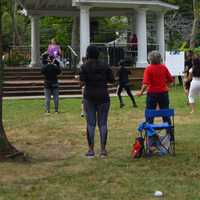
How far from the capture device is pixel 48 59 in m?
17.9

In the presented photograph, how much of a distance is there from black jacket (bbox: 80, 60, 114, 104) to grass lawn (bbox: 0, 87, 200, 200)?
3.25ft

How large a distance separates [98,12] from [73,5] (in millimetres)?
5543

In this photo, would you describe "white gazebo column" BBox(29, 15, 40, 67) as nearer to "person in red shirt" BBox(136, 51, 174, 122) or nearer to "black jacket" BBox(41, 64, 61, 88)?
"black jacket" BBox(41, 64, 61, 88)

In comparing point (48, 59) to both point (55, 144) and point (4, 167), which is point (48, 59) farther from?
point (4, 167)

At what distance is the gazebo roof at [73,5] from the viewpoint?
88.8ft

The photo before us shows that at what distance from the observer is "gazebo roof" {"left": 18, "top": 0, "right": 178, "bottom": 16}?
88.8 feet

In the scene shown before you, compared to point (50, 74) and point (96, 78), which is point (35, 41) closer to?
point (50, 74)

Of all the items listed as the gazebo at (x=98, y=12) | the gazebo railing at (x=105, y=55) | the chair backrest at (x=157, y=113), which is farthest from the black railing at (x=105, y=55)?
the chair backrest at (x=157, y=113)

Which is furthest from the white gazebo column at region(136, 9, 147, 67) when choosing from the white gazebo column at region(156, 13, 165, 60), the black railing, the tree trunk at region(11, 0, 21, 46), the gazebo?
the tree trunk at region(11, 0, 21, 46)

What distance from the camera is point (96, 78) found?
9.49 meters

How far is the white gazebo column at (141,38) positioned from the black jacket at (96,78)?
18.5 meters

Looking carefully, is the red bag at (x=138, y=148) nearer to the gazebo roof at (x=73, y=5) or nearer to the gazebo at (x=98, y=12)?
the gazebo at (x=98, y=12)

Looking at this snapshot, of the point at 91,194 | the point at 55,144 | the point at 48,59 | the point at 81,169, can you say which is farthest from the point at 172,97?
the point at 91,194

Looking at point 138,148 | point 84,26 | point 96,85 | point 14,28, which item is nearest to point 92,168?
point 138,148
